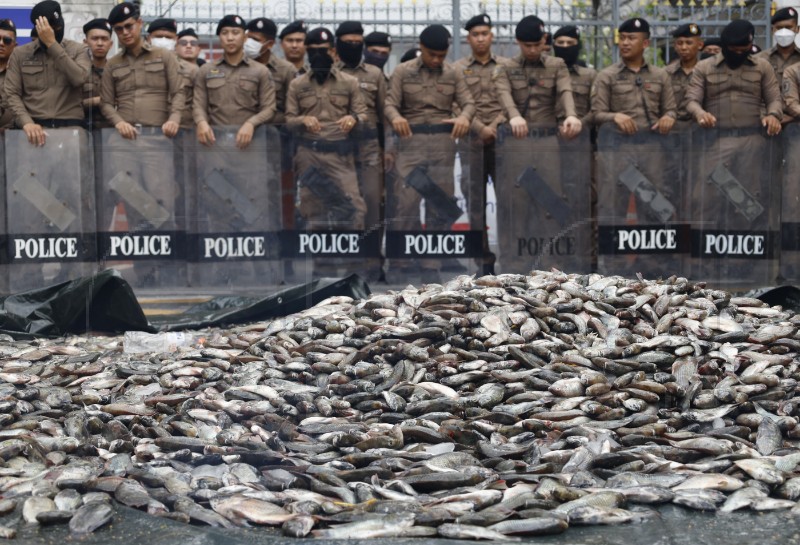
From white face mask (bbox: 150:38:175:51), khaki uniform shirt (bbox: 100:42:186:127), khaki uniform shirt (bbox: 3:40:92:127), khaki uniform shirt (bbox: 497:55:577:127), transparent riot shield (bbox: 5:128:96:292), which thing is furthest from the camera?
white face mask (bbox: 150:38:175:51)

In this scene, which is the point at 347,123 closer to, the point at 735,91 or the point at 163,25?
the point at 163,25

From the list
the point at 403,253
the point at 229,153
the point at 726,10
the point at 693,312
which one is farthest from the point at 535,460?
the point at 726,10

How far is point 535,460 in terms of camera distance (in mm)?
5664

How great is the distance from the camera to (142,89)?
10.1m

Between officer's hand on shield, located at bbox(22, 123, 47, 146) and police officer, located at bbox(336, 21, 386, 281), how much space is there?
90.9 inches

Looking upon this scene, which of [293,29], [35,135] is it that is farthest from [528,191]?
[35,135]

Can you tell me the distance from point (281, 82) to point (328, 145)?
2.85ft

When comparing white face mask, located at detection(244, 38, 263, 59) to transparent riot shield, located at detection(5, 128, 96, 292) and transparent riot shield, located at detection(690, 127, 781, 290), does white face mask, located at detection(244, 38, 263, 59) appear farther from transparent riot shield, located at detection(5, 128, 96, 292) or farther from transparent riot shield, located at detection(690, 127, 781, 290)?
transparent riot shield, located at detection(690, 127, 781, 290)

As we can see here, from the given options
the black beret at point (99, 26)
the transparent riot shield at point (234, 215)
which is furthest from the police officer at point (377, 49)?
the black beret at point (99, 26)

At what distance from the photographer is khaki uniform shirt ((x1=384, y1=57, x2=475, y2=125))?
A: 10094 millimetres

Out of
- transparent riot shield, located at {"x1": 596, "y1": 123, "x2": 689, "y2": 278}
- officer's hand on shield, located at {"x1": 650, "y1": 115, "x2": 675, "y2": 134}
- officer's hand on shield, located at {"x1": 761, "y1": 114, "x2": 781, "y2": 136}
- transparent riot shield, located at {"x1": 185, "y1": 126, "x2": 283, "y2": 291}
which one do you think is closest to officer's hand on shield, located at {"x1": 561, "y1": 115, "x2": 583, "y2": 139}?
transparent riot shield, located at {"x1": 596, "y1": 123, "x2": 689, "y2": 278}

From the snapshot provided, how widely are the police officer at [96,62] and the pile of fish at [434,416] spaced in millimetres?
2315

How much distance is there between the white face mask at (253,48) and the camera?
10.9m

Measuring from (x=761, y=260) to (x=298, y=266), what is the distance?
349 centimetres
